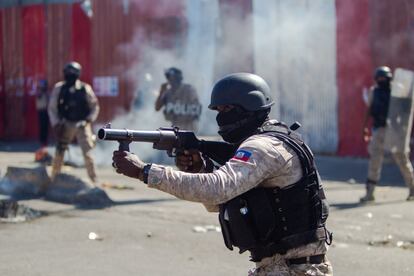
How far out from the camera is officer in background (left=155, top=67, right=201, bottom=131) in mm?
10734

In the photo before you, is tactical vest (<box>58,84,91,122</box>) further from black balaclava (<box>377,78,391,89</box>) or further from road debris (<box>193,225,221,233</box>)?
black balaclava (<box>377,78,391,89</box>)

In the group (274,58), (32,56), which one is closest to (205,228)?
(274,58)

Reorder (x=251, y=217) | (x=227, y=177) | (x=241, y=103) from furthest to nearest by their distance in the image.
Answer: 1. (x=241, y=103)
2. (x=251, y=217)
3. (x=227, y=177)

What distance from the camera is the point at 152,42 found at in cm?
1744

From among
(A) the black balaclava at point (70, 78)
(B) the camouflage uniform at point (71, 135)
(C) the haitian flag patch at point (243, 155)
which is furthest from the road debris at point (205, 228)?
(C) the haitian flag patch at point (243, 155)

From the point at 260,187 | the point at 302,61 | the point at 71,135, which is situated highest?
the point at 302,61

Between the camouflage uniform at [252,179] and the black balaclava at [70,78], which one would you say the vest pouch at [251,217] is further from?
the black balaclava at [70,78]

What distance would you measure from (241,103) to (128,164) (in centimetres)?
56

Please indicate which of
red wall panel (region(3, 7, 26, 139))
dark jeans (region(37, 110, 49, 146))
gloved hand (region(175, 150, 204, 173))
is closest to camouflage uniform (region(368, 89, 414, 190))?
gloved hand (region(175, 150, 204, 173))

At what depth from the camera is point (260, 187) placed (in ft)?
10.0

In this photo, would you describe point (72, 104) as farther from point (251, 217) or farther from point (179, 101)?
point (251, 217)

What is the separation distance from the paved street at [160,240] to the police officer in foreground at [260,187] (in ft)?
9.22

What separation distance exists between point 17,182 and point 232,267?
4606 millimetres

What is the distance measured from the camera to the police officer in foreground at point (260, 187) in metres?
2.95
